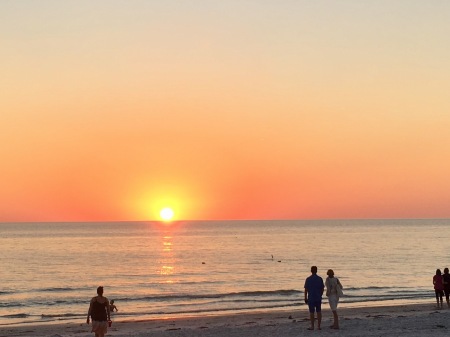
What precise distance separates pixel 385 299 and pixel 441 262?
3695 cm

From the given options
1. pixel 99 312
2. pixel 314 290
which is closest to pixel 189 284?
pixel 314 290

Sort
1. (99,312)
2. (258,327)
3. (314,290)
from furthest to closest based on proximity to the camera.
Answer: (258,327), (314,290), (99,312)

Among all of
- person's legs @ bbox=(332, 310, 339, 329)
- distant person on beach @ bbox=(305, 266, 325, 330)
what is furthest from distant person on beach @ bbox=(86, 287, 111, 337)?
person's legs @ bbox=(332, 310, 339, 329)

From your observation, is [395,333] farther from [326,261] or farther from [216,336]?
[326,261]

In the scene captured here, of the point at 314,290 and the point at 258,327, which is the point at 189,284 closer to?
the point at 258,327

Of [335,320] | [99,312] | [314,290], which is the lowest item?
[335,320]

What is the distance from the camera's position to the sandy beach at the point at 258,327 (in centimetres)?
1886

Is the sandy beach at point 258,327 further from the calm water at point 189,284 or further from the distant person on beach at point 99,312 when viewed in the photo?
the calm water at point 189,284

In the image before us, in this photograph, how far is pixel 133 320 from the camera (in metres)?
27.2

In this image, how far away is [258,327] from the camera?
69.2 ft

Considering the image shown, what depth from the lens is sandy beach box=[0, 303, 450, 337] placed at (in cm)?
1886

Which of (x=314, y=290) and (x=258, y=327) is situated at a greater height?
(x=314, y=290)

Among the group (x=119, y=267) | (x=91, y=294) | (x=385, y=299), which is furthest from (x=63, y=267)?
(x=385, y=299)

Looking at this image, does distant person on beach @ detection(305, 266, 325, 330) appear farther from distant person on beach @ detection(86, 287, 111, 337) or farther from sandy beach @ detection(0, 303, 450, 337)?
distant person on beach @ detection(86, 287, 111, 337)
